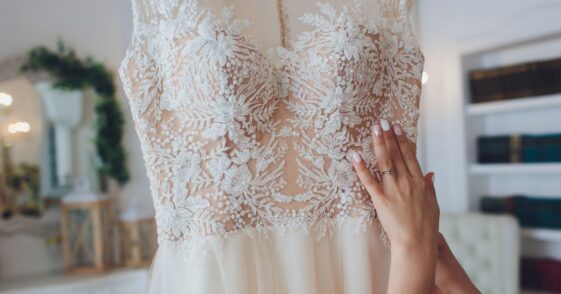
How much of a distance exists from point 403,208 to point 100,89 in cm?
218

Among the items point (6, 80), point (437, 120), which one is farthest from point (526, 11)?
point (6, 80)

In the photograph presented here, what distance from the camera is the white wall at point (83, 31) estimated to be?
232cm

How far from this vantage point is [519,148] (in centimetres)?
243

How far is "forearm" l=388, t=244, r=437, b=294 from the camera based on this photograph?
747 mm

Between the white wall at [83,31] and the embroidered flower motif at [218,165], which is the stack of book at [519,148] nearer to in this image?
the white wall at [83,31]

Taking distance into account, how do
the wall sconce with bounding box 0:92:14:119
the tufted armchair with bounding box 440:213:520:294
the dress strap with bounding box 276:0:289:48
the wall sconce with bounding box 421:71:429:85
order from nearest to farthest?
the dress strap with bounding box 276:0:289:48 < the wall sconce with bounding box 0:92:14:119 < the tufted armchair with bounding box 440:213:520:294 < the wall sconce with bounding box 421:71:429:85

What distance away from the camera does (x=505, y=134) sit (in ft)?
8.53

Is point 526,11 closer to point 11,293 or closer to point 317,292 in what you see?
point 317,292

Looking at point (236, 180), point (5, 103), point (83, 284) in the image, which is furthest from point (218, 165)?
point (5, 103)

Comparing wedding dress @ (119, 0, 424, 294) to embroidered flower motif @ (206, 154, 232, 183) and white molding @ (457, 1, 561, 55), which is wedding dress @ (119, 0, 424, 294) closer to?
embroidered flower motif @ (206, 154, 232, 183)

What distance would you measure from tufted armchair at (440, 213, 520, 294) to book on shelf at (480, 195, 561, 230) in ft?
0.50

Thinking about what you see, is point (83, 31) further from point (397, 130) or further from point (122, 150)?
point (397, 130)

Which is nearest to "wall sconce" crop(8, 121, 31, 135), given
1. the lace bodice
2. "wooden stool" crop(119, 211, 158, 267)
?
"wooden stool" crop(119, 211, 158, 267)

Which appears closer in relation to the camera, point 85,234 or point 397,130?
point 397,130
